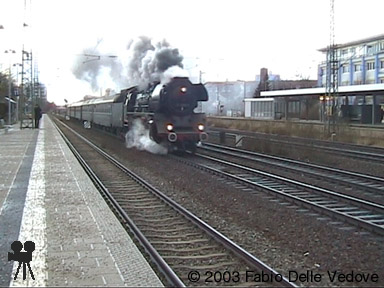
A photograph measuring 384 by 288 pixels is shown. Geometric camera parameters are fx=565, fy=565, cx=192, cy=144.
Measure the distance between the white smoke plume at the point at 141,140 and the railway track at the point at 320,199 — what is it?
238 inches

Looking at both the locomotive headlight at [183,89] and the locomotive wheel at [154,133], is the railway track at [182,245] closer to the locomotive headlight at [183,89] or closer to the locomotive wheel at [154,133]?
the locomotive wheel at [154,133]

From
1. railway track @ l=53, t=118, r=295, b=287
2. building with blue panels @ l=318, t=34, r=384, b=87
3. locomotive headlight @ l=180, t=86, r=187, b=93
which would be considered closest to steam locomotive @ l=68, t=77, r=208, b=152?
locomotive headlight @ l=180, t=86, r=187, b=93

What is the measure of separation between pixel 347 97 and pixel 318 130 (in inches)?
549

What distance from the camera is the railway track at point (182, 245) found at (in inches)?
253

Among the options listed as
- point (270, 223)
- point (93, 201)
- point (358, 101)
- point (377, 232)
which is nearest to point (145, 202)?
point (93, 201)

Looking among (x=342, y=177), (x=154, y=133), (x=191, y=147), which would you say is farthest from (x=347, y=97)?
(x=342, y=177)

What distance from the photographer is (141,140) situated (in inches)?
975

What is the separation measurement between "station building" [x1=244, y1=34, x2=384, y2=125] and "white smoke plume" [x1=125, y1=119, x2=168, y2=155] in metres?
13.2

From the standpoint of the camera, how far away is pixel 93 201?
1114 cm

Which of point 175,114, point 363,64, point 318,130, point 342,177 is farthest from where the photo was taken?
point 363,64

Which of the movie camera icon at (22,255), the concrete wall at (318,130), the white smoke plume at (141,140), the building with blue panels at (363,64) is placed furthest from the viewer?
the building with blue panels at (363,64)

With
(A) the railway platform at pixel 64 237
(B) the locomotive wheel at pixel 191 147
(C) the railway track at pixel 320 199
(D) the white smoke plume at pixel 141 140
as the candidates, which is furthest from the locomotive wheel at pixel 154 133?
(A) the railway platform at pixel 64 237

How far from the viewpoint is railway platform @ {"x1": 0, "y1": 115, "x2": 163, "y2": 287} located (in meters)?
6.08

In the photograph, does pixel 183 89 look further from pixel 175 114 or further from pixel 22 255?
pixel 22 255
